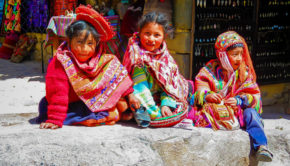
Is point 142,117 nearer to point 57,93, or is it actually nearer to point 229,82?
point 57,93

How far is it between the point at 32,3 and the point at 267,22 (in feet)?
18.9

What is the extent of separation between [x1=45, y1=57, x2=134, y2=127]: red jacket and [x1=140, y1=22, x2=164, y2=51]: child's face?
0.80m

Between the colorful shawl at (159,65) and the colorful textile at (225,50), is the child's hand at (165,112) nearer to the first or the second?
the colorful shawl at (159,65)

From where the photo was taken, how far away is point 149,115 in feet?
8.82

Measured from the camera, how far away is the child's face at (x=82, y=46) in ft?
8.27

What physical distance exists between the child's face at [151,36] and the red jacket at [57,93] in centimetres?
80

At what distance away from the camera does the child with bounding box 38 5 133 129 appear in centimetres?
247

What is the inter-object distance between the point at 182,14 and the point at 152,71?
76.4 inches

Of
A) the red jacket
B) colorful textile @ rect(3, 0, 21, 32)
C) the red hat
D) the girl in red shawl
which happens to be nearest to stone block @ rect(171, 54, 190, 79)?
the girl in red shawl

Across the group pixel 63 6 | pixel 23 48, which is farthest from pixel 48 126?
pixel 23 48

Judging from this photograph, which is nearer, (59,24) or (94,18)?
(94,18)

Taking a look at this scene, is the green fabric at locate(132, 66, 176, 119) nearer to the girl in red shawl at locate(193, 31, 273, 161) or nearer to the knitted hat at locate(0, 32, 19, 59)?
the girl in red shawl at locate(193, 31, 273, 161)

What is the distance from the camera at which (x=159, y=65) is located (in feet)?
9.20


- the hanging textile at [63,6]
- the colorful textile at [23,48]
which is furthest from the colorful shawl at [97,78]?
the colorful textile at [23,48]
